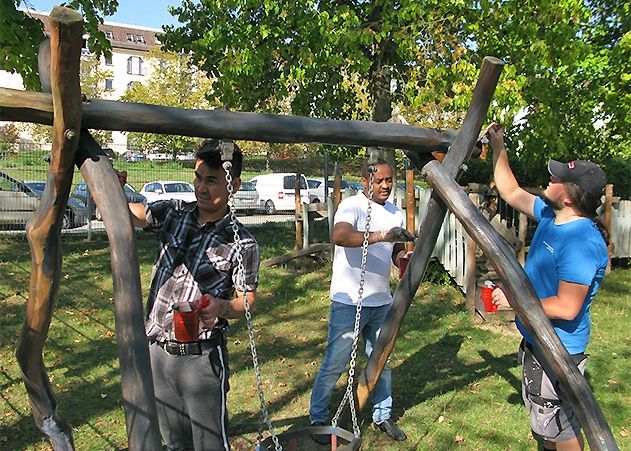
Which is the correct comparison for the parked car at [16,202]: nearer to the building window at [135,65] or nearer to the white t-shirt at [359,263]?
the white t-shirt at [359,263]

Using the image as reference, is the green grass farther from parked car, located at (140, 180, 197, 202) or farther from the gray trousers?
parked car, located at (140, 180, 197, 202)

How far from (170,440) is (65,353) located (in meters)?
3.15

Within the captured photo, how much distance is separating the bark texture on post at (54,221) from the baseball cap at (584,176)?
2211 millimetres

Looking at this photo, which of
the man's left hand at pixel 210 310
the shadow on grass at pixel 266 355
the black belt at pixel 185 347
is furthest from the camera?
the shadow on grass at pixel 266 355

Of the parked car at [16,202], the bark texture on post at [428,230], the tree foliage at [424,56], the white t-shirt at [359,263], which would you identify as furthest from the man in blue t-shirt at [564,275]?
the parked car at [16,202]

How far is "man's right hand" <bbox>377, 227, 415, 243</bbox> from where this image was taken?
3.35 metres

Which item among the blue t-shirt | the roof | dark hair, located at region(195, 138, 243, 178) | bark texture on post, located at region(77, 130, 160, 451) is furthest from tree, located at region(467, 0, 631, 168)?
the roof

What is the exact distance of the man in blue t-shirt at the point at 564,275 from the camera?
282 centimetres

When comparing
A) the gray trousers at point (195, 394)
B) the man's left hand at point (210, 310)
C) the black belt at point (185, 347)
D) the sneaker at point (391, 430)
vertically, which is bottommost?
the sneaker at point (391, 430)

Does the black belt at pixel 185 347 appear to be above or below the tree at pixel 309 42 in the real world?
below

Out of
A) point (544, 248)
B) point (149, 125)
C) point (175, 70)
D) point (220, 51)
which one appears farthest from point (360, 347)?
point (175, 70)

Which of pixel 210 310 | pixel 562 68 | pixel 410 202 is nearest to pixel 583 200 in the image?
pixel 210 310

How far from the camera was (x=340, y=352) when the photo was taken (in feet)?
12.5

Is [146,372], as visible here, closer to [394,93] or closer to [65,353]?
[65,353]
